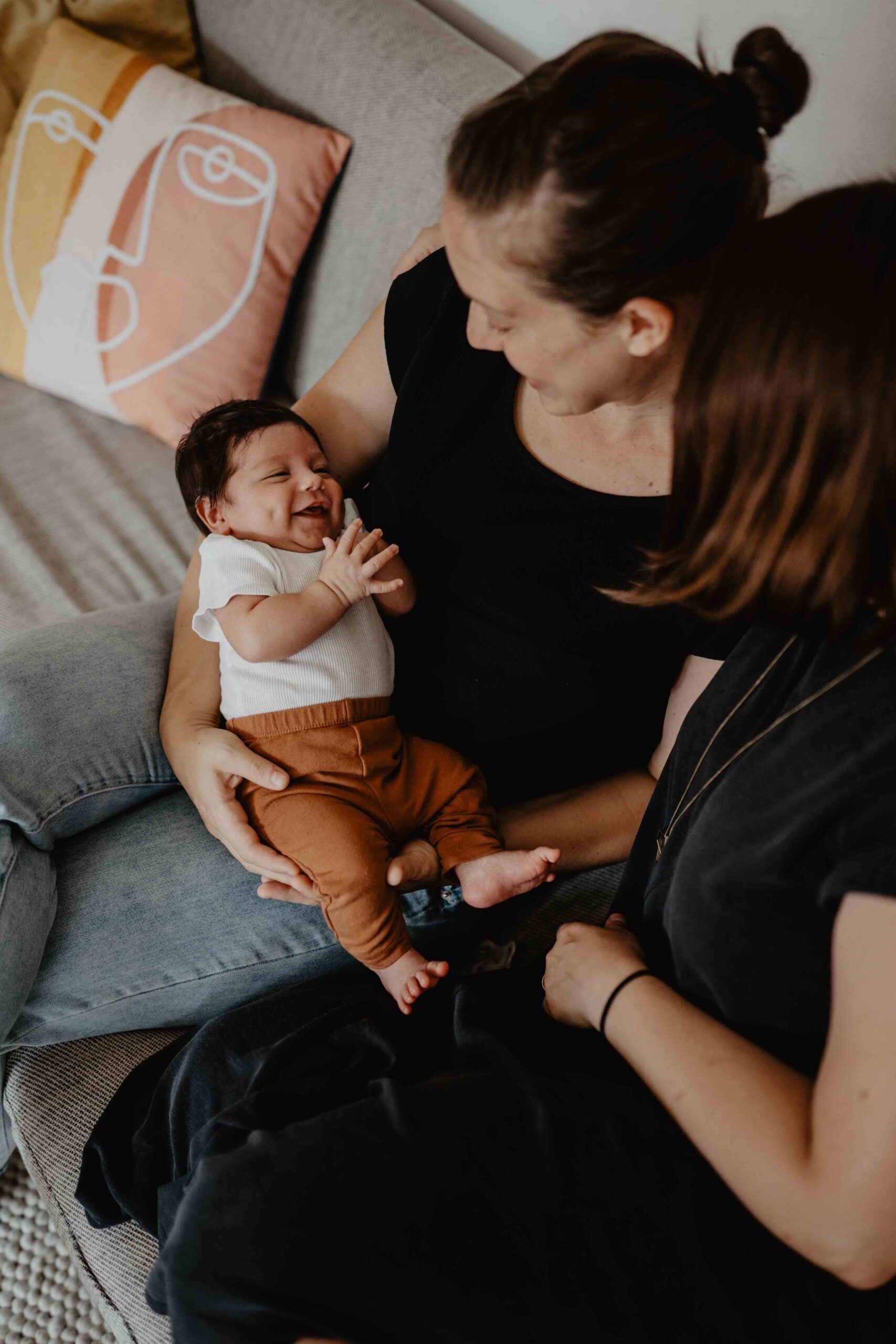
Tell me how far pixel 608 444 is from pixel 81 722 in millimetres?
656

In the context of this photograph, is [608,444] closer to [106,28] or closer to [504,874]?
[504,874]

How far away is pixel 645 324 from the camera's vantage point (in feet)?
2.65

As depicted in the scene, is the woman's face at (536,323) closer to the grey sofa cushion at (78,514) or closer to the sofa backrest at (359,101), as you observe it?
the sofa backrest at (359,101)

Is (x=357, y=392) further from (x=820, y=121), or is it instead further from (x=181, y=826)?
(x=820, y=121)

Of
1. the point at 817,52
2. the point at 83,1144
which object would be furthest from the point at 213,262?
the point at 83,1144

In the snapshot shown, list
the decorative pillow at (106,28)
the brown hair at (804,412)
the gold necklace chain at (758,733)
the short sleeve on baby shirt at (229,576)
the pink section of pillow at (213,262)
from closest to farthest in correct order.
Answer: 1. the brown hair at (804,412)
2. the gold necklace chain at (758,733)
3. the short sleeve on baby shirt at (229,576)
4. the pink section of pillow at (213,262)
5. the decorative pillow at (106,28)

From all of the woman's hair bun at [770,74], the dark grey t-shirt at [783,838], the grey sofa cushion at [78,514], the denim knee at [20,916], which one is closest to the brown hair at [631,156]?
the woman's hair bun at [770,74]

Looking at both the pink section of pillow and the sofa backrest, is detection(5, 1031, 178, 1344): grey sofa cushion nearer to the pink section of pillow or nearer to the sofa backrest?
the pink section of pillow

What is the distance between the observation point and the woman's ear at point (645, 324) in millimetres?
790

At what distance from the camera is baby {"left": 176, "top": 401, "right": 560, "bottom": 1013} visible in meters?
1.05

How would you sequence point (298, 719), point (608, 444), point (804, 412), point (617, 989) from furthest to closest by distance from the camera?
point (298, 719)
point (608, 444)
point (617, 989)
point (804, 412)

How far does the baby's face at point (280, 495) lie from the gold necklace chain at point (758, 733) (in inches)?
20.8

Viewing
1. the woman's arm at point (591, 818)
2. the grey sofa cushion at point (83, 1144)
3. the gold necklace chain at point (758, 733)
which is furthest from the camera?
the woman's arm at point (591, 818)

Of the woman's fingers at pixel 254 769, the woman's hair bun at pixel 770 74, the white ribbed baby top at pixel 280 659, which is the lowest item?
the woman's fingers at pixel 254 769
